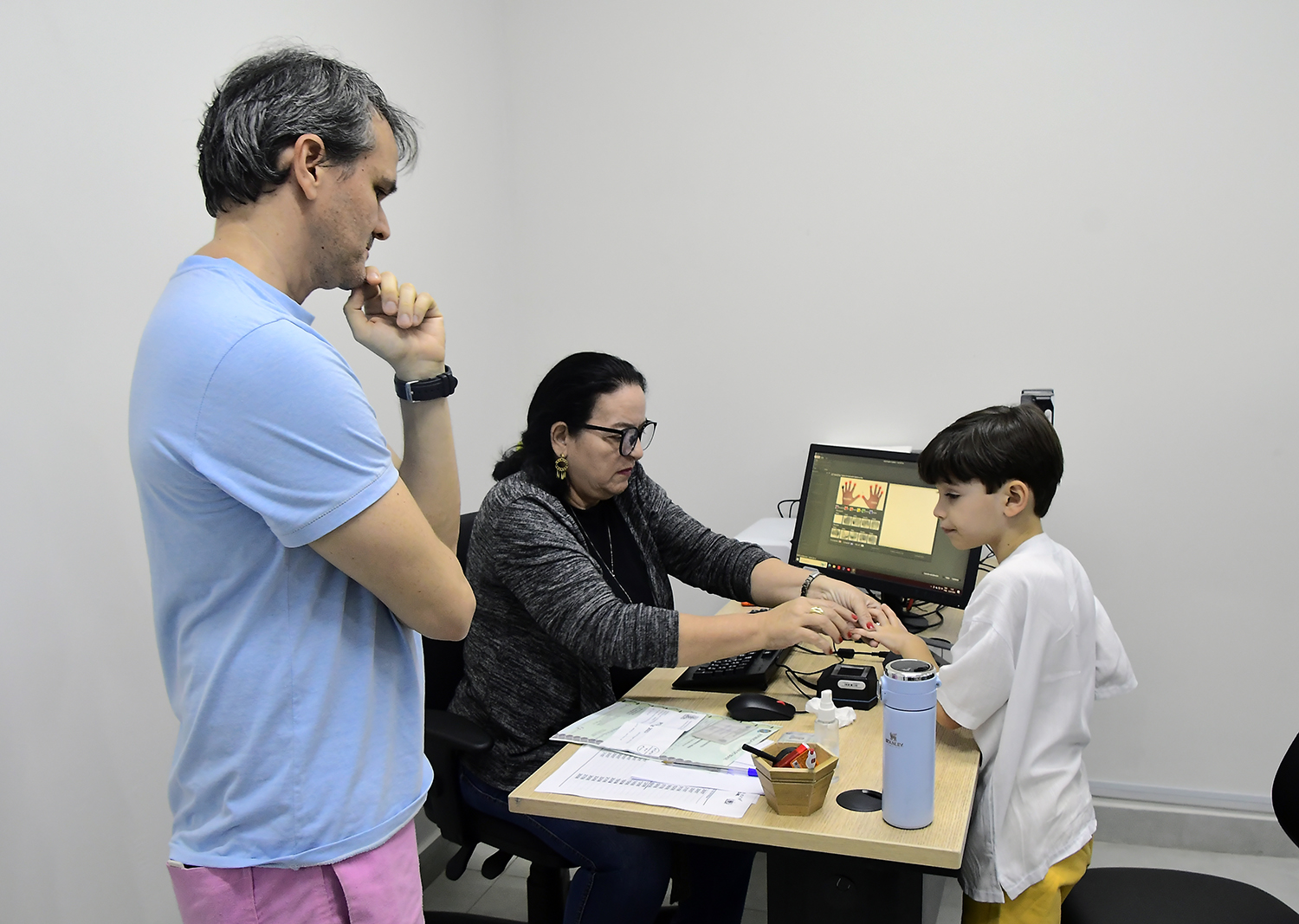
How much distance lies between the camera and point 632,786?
1455 millimetres

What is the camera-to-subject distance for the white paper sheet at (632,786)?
1.39m

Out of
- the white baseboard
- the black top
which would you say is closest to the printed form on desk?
the black top

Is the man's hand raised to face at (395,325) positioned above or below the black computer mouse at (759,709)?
above

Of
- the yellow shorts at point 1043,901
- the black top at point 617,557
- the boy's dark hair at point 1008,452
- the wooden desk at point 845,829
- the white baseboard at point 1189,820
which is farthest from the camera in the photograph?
the white baseboard at point 1189,820

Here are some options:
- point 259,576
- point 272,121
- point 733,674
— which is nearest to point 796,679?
point 733,674

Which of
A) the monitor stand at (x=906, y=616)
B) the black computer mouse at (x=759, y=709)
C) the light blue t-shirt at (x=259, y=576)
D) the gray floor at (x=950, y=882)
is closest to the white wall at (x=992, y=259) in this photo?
the gray floor at (x=950, y=882)

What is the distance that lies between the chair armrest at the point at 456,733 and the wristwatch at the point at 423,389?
3.17ft

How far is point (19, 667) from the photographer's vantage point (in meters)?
1.57

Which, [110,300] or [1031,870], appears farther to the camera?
[110,300]

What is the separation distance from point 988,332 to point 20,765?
2645 mm

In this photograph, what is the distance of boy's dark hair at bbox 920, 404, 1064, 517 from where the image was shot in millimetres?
1657

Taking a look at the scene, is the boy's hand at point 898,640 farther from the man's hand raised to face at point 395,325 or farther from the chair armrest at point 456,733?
the man's hand raised to face at point 395,325

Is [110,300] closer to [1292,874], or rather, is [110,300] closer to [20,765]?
[20,765]

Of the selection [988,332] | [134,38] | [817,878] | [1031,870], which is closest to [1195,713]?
[988,332]
